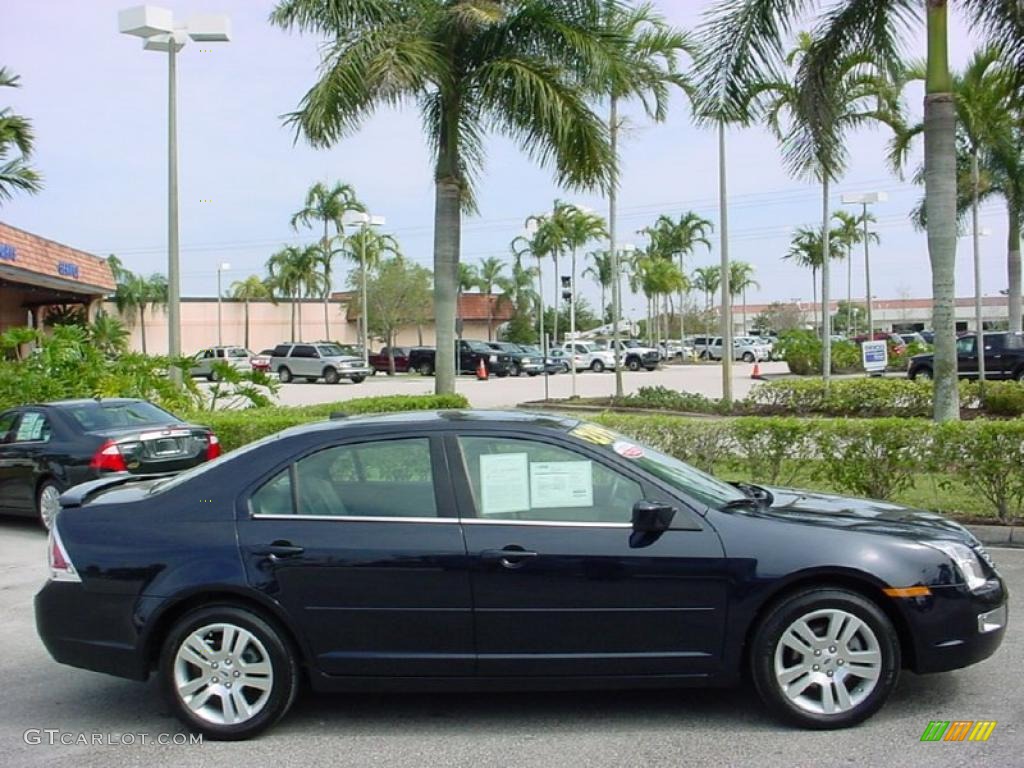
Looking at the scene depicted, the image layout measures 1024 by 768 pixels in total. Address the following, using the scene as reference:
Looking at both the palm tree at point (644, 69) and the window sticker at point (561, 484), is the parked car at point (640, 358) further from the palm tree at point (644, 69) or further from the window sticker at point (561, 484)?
the window sticker at point (561, 484)

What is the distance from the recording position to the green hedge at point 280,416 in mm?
12312

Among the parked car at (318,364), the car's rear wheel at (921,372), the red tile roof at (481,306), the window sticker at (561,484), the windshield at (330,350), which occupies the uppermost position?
the red tile roof at (481,306)

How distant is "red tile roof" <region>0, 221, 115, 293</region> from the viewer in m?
23.8

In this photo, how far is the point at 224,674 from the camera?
4762 millimetres

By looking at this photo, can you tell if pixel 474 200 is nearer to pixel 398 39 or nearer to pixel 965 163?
→ pixel 398 39

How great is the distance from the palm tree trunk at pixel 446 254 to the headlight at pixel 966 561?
1139cm

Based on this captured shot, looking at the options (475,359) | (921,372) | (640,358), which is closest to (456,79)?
(921,372)

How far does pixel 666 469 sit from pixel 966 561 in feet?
4.79

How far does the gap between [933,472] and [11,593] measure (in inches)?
301

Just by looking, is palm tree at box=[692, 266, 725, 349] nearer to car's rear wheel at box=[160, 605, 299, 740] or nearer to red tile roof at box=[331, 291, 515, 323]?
red tile roof at box=[331, 291, 515, 323]

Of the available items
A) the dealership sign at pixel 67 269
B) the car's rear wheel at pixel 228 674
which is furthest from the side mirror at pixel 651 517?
the dealership sign at pixel 67 269

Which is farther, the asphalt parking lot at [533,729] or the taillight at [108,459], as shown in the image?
the taillight at [108,459]

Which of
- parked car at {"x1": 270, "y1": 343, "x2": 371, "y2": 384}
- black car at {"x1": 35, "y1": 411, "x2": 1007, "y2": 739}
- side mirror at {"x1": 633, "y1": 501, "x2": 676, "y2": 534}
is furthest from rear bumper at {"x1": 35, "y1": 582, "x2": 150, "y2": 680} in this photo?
parked car at {"x1": 270, "y1": 343, "x2": 371, "y2": 384}

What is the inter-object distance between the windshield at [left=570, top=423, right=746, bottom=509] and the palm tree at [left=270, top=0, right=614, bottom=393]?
9555 mm
